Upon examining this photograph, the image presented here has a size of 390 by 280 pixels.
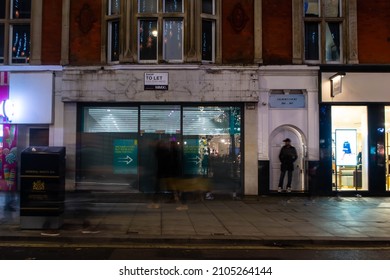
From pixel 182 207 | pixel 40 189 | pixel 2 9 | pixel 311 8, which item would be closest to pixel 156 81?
pixel 182 207

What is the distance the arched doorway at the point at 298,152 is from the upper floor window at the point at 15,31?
9.33m

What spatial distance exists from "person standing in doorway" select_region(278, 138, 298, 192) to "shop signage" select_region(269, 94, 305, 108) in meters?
1.24

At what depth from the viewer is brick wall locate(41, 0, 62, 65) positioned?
605 inches

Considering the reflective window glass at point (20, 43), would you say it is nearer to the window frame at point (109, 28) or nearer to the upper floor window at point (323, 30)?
the window frame at point (109, 28)

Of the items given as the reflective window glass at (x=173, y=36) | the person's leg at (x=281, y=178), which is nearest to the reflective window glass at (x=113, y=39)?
the reflective window glass at (x=173, y=36)

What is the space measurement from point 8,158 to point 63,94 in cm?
310

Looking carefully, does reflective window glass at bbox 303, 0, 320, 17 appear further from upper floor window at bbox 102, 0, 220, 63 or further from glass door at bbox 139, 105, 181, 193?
glass door at bbox 139, 105, 181, 193

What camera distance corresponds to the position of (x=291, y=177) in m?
15.0

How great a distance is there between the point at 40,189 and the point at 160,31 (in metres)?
7.96

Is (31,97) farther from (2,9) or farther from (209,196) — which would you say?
(209,196)

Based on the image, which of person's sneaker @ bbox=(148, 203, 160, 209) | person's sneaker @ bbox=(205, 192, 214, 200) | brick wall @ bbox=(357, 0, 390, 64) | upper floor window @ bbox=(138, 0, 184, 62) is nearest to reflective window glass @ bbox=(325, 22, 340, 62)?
brick wall @ bbox=(357, 0, 390, 64)

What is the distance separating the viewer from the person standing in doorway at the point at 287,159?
14820 millimetres

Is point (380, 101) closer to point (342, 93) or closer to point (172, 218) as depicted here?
point (342, 93)

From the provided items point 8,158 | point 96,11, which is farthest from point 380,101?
point 8,158
